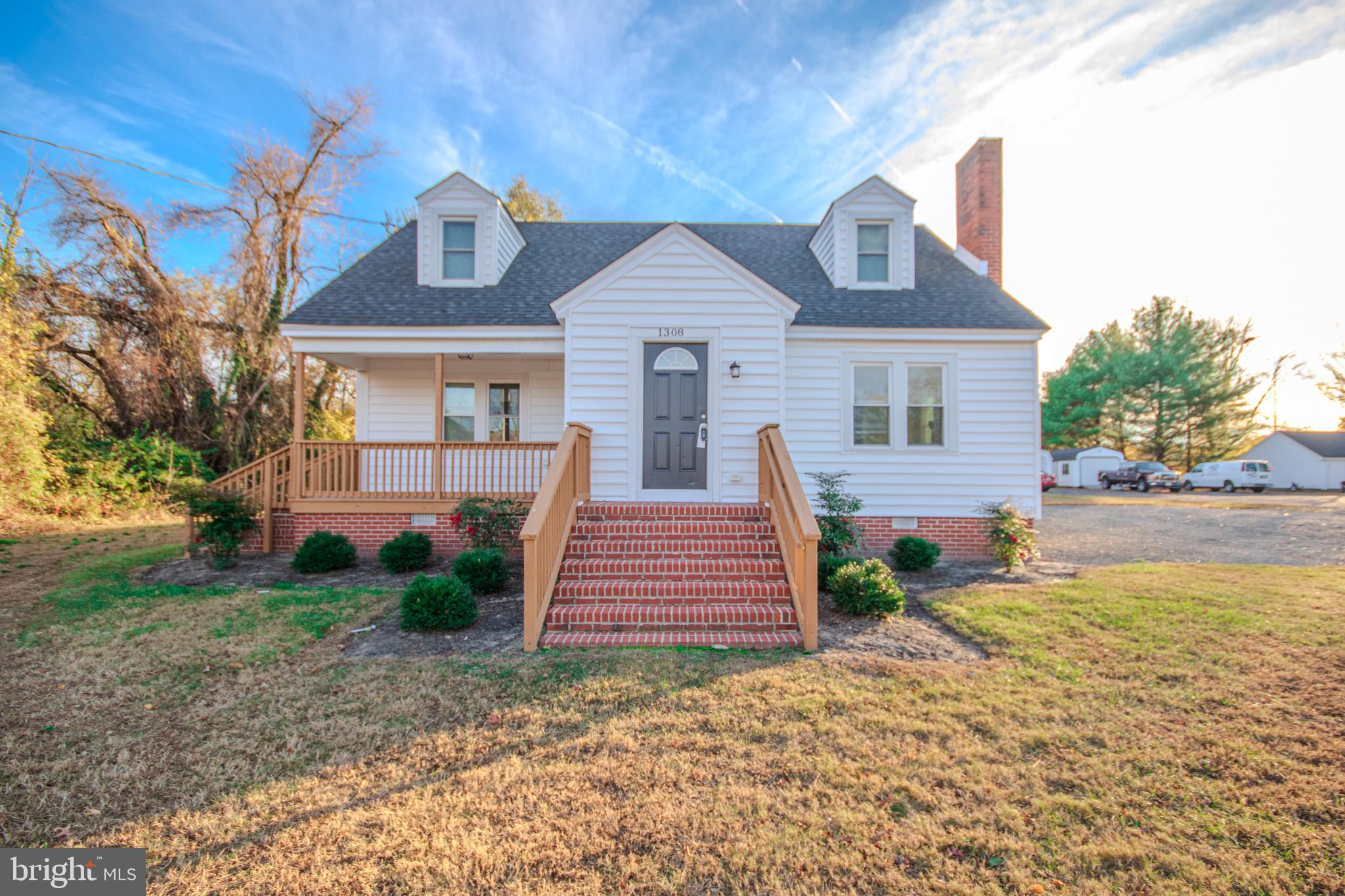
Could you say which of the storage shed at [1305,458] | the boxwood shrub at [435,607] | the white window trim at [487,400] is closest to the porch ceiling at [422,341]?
the white window trim at [487,400]

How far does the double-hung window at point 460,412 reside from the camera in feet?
36.7

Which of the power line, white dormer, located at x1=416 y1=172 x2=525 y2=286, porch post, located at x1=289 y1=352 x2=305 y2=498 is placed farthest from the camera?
the power line

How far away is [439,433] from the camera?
373 inches

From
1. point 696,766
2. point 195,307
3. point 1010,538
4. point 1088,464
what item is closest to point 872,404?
point 1010,538

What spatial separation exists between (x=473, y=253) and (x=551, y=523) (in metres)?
7.40

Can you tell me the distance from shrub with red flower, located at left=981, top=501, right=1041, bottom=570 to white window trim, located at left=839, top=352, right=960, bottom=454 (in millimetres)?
1311

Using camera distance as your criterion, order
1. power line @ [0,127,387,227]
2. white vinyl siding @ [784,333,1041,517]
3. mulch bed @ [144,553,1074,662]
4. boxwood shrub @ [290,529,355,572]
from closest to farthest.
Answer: mulch bed @ [144,553,1074,662] < boxwood shrub @ [290,529,355,572] < white vinyl siding @ [784,333,1041,517] < power line @ [0,127,387,227]

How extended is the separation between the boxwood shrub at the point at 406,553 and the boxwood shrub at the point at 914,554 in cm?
730

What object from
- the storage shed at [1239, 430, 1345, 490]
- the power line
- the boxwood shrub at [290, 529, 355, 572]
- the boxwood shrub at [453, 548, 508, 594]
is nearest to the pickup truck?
the storage shed at [1239, 430, 1345, 490]

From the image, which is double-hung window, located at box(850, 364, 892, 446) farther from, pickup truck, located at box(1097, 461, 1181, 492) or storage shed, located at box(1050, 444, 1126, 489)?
storage shed, located at box(1050, 444, 1126, 489)

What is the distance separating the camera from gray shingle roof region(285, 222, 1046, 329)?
9.70m

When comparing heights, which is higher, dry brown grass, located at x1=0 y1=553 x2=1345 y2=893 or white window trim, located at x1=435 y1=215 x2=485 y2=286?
white window trim, located at x1=435 y1=215 x2=485 y2=286

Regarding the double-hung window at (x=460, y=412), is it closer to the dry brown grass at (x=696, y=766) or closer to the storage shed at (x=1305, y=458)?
the dry brown grass at (x=696, y=766)

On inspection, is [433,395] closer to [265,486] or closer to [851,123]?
[265,486]
